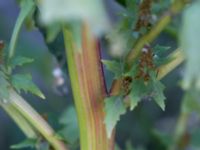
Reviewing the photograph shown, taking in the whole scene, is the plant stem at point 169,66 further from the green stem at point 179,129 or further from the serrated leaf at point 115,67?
the green stem at point 179,129

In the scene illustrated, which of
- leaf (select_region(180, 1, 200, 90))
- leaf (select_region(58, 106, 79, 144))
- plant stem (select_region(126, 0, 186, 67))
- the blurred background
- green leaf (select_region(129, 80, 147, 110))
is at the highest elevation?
leaf (select_region(180, 1, 200, 90))

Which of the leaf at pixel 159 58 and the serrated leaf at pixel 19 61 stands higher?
the serrated leaf at pixel 19 61

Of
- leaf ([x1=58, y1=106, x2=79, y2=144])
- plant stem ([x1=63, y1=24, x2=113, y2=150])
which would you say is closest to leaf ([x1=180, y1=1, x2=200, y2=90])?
plant stem ([x1=63, y1=24, x2=113, y2=150])

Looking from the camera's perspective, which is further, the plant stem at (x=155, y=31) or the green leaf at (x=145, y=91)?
the green leaf at (x=145, y=91)

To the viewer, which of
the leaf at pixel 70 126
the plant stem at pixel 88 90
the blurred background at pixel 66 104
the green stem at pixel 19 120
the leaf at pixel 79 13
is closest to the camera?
the leaf at pixel 79 13

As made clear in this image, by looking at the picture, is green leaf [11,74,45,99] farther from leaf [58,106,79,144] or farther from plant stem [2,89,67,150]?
leaf [58,106,79,144]

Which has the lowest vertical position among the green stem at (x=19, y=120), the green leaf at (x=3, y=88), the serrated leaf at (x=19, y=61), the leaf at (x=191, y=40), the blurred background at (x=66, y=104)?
the blurred background at (x=66, y=104)

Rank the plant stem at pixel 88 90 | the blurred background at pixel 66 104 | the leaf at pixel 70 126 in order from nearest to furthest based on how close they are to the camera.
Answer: the plant stem at pixel 88 90, the leaf at pixel 70 126, the blurred background at pixel 66 104

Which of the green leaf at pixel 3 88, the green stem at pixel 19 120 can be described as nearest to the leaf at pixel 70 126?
the green stem at pixel 19 120
